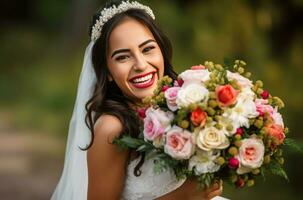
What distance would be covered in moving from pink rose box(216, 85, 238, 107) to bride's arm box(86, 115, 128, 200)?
584mm

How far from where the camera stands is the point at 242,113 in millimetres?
2758

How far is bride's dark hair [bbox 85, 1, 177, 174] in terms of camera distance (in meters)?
3.20

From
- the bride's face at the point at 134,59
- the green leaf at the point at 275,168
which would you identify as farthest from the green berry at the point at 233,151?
the bride's face at the point at 134,59

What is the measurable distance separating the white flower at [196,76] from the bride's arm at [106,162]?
43cm

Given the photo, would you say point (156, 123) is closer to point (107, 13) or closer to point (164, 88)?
point (164, 88)

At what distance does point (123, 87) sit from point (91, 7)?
10741 millimetres

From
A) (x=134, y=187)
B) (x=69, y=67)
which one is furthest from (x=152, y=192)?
(x=69, y=67)

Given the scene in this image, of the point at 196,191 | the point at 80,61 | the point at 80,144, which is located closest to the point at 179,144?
the point at 196,191

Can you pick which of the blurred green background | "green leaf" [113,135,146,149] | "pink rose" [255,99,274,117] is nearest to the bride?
"green leaf" [113,135,146,149]

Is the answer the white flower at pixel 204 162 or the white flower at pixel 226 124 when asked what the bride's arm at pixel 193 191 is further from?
the white flower at pixel 226 124

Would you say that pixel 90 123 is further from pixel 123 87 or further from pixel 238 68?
pixel 238 68

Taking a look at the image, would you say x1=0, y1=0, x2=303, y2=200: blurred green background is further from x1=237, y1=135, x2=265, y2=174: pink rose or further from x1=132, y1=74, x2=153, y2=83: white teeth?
x1=237, y1=135, x2=265, y2=174: pink rose

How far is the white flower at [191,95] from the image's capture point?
274cm

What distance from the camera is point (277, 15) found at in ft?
30.4
